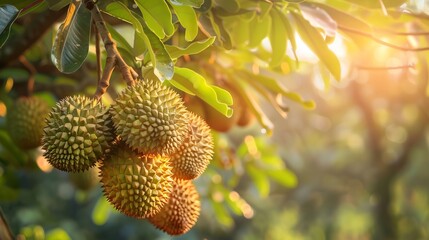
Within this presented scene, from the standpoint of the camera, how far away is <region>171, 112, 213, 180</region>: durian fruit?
133 cm

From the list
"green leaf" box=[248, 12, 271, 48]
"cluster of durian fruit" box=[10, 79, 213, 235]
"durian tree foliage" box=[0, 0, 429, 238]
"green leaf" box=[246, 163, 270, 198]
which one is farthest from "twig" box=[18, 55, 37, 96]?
"green leaf" box=[246, 163, 270, 198]

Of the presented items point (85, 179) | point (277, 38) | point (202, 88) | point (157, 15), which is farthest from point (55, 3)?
point (85, 179)

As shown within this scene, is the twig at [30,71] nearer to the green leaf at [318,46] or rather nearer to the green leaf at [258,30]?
the green leaf at [258,30]

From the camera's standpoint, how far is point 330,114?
901 centimetres

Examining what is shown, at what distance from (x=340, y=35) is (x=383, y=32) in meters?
0.15

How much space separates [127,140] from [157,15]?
0.23m

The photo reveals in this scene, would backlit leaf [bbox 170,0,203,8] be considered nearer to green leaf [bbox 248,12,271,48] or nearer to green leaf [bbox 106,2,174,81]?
green leaf [bbox 106,2,174,81]

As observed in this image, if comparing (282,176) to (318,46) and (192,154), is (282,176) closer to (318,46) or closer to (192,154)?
(318,46)

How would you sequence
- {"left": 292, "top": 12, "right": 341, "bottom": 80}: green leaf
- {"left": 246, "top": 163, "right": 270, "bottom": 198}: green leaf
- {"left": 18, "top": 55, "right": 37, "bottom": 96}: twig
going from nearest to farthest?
{"left": 292, "top": 12, "right": 341, "bottom": 80}: green leaf
{"left": 18, "top": 55, "right": 37, "bottom": 96}: twig
{"left": 246, "top": 163, "right": 270, "bottom": 198}: green leaf

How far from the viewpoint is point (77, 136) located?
48.5 inches

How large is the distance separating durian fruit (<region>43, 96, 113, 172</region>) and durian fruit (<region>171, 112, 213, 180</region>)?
0.14 m

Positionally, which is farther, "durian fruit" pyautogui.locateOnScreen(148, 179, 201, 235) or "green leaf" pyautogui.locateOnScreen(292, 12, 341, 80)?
"green leaf" pyautogui.locateOnScreen(292, 12, 341, 80)

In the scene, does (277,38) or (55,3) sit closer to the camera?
(55,3)

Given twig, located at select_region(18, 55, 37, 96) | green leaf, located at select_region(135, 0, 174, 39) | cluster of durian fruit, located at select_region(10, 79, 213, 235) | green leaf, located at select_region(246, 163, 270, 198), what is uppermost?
green leaf, located at select_region(135, 0, 174, 39)
